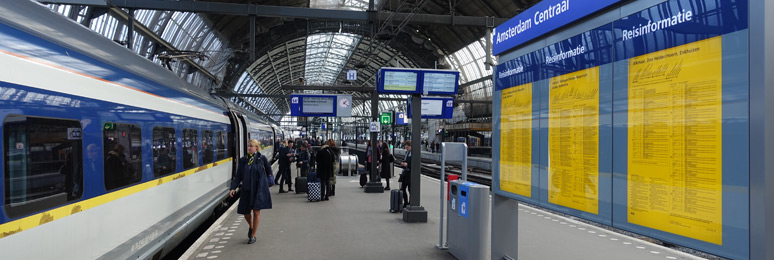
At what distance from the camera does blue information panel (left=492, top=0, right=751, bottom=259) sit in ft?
8.48

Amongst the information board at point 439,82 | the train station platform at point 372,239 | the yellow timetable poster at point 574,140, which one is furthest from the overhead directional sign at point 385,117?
the yellow timetable poster at point 574,140

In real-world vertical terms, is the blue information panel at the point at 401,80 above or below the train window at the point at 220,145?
above

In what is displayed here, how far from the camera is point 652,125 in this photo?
312 cm

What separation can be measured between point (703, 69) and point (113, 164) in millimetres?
5155

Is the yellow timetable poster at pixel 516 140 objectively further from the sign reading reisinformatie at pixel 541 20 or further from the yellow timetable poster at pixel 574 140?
the sign reading reisinformatie at pixel 541 20

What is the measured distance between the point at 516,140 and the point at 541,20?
1217mm

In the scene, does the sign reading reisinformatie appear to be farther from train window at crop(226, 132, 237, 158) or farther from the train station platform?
train window at crop(226, 132, 237, 158)

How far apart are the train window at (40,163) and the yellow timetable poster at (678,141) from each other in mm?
4262

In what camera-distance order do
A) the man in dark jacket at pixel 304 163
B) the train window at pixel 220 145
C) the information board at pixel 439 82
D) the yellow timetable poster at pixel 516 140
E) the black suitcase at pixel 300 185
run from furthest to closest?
1. the man in dark jacket at pixel 304 163
2. the black suitcase at pixel 300 185
3. the train window at pixel 220 145
4. the information board at pixel 439 82
5. the yellow timetable poster at pixel 516 140

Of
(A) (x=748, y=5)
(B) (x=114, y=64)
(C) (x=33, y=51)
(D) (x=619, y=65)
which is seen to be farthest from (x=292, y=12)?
(A) (x=748, y=5)

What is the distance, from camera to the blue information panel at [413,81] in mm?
8766

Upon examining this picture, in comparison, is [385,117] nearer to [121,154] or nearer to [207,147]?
[207,147]

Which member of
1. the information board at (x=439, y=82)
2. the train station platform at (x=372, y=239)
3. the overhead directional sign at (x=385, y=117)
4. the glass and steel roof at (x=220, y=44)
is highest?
the glass and steel roof at (x=220, y=44)

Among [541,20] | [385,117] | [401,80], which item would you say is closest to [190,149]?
[401,80]
